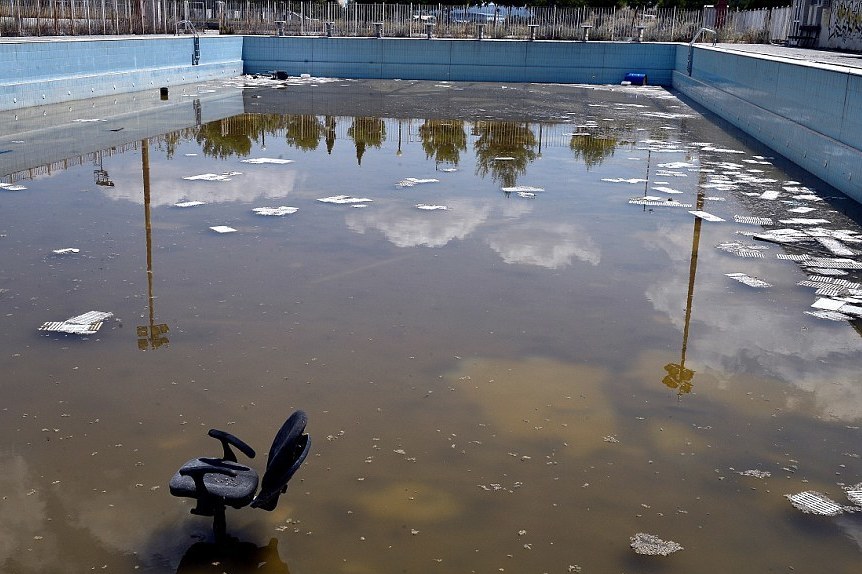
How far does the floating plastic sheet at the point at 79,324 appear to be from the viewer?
6.38 meters

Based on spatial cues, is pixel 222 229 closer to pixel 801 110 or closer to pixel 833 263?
pixel 833 263

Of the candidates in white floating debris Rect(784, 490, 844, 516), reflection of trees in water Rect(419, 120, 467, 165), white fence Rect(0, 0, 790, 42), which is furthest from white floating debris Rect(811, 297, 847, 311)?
white fence Rect(0, 0, 790, 42)

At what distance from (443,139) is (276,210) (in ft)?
23.8

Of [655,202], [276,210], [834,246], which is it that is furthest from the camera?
[655,202]

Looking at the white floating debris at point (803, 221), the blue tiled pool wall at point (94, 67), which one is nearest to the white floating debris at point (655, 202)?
the white floating debris at point (803, 221)

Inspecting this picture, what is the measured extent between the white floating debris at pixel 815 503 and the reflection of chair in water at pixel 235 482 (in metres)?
2.53

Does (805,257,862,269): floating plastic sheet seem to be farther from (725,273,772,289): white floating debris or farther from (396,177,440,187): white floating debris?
(396,177,440,187): white floating debris

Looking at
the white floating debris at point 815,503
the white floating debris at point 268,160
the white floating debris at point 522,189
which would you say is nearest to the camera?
the white floating debris at point 815,503

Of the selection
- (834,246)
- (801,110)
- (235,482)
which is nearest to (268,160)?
(834,246)

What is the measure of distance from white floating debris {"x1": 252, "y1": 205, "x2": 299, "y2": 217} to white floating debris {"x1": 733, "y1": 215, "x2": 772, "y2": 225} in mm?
5314

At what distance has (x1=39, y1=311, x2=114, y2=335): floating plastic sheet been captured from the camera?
251 inches

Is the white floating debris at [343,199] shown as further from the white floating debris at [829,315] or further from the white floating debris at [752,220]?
the white floating debris at [829,315]

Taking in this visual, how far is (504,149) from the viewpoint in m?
15.9

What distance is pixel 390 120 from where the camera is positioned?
64.9ft
